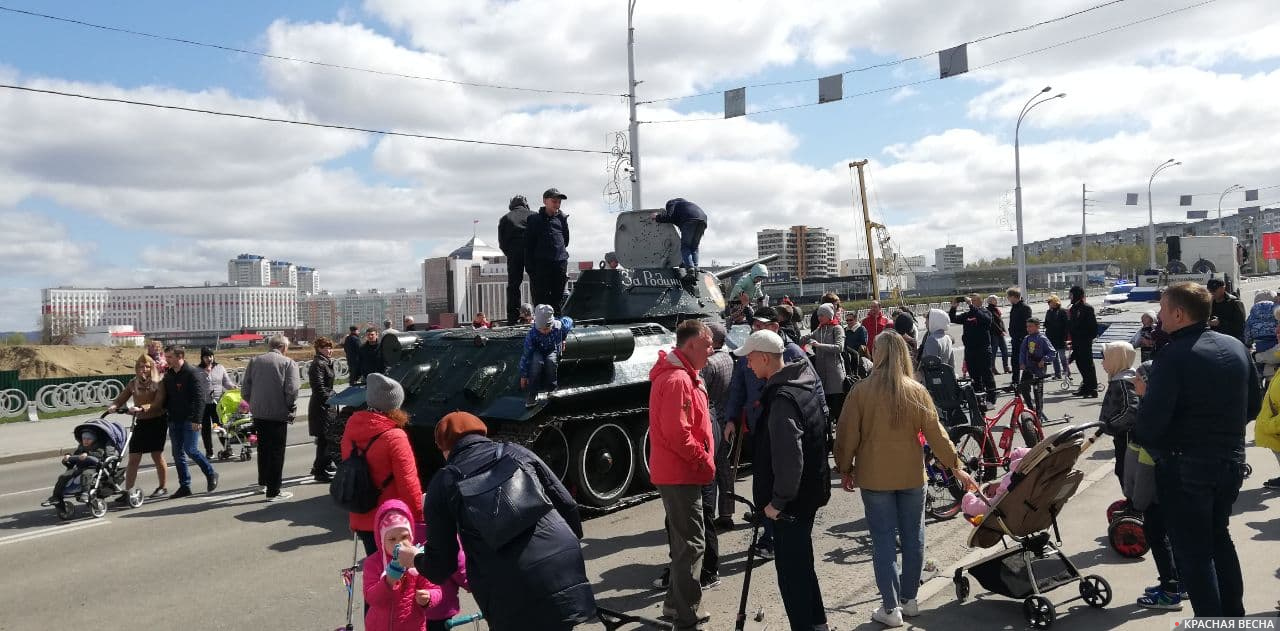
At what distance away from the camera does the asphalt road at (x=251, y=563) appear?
5.93 meters

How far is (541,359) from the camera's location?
8328mm

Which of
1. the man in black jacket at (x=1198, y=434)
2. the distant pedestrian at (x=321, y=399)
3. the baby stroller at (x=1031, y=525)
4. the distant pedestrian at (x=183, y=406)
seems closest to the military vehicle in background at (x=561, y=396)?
the distant pedestrian at (x=321, y=399)

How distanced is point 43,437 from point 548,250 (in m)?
11.1

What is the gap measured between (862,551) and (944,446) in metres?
2.00

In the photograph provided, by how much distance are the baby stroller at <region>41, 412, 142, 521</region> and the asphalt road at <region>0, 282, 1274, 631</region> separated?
141 mm

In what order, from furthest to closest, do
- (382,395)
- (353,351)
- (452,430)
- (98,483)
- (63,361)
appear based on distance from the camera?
(63,361) < (353,351) < (98,483) < (382,395) < (452,430)

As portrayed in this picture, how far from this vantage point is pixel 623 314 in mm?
11328

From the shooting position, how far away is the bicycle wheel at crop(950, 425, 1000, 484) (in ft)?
26.1

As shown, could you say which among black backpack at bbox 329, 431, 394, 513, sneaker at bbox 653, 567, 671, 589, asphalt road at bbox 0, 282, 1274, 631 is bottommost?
asphalt road at bbox 0, 282, 1274, 631

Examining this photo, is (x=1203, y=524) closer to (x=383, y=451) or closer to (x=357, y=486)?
(x=383, y=451)

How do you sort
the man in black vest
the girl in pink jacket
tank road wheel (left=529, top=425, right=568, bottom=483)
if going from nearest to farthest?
the girl in pink jacket < the man in black vest < tank road wheel (left=529, top=425, right=568, bottom=483)

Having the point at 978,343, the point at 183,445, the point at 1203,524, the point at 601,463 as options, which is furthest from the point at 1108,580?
the point at 183,445

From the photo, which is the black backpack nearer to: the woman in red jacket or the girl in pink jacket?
the woman in red jacket

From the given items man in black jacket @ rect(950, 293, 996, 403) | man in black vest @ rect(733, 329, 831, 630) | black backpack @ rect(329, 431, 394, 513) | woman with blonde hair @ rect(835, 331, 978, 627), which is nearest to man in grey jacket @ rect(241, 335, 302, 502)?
black backpack @ rect(329, 431, 394, 513)
